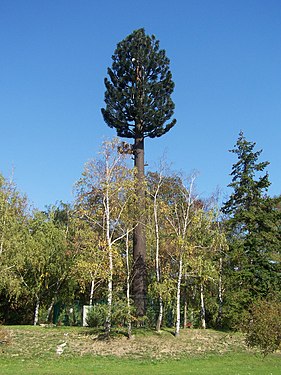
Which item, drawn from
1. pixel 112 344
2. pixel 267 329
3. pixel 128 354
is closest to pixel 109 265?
pixel 112 344

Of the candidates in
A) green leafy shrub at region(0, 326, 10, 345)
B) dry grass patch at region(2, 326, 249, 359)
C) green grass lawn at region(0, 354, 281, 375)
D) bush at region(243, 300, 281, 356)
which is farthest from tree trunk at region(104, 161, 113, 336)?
bush at region(243, 300, 281, 356)

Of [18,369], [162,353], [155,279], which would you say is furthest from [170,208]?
[18,369]

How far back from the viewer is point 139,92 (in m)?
27.0

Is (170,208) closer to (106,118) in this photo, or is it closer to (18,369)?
(106,118)

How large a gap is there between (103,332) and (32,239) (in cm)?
864

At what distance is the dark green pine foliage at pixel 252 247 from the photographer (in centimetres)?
2564

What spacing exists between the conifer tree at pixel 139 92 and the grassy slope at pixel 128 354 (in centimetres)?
1031

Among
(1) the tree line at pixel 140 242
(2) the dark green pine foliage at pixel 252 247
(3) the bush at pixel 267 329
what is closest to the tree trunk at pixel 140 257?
(1) the tree line at pixel 140 242

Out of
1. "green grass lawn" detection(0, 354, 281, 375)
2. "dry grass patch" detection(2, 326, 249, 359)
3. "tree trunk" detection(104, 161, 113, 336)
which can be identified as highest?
"tree trunk" detection(104, 161, 113, 336)

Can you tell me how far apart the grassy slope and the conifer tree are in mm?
10311

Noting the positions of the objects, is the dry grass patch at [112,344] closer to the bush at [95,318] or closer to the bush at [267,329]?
the bush at [95,318]

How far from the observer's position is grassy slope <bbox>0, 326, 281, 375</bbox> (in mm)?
15961

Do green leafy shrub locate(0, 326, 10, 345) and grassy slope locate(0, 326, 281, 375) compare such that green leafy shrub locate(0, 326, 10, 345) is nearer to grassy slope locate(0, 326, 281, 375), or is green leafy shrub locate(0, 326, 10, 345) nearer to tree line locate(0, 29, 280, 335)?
grassy slope locate(0, 326, 281, 375)

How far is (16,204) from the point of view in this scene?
27.3 m
